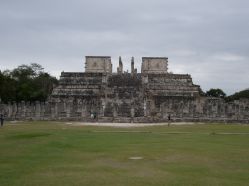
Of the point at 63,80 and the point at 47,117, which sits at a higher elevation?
the point at 63,80

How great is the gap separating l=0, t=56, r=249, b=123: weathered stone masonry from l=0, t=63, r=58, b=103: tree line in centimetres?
996

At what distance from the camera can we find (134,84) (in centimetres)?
4766

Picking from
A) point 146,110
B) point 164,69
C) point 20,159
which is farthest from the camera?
point 164,69

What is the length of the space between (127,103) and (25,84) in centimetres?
2023

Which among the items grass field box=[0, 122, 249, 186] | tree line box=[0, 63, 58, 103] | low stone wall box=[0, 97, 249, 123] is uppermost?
tree line box=[0, 63, 58, 103]

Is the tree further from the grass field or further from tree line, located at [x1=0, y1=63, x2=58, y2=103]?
the grass field

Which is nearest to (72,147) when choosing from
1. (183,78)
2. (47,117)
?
(47,117)

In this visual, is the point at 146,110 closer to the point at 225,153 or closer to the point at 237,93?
the point at 225,153

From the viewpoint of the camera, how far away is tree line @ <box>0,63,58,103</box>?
5447 centimetres

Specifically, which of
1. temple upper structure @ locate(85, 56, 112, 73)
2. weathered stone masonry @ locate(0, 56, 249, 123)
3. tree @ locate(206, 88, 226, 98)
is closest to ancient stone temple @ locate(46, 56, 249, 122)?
weathered stone masonry @ locate(0, 56, 249, 123)

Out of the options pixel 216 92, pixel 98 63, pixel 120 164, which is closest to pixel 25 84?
pixel 98 63

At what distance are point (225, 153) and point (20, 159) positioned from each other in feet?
19.5

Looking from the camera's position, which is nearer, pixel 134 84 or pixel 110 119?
pixel 110 119

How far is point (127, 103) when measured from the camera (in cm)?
4269
